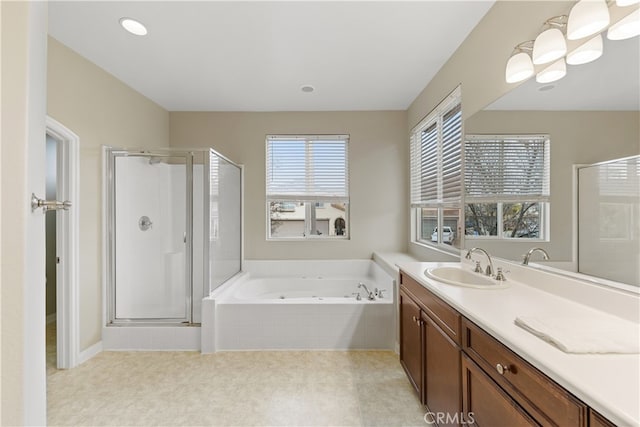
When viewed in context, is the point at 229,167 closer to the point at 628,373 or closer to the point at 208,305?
the point at 208,305

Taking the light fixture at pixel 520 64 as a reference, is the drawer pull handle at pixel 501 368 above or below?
below

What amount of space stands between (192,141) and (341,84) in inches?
83.1

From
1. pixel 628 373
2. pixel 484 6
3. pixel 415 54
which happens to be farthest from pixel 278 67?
pixel 628 373

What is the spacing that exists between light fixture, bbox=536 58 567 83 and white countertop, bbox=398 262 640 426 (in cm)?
103

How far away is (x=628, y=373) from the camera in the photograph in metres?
0.73

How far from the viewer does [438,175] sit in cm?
281

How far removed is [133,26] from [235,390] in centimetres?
268

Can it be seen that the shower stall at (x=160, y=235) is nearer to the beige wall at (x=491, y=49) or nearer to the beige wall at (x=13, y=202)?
the beige wall at (x=13, y=202)

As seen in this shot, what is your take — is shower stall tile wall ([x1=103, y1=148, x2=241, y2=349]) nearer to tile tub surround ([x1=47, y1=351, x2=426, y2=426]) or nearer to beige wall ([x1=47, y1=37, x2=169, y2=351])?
beige wall ([x1=47, y1=37, x2=169, y2=351])

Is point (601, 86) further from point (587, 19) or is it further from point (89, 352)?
point (89, 352)

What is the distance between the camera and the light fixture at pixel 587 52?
1.17 meters

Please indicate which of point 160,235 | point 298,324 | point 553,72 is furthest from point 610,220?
point 160,235

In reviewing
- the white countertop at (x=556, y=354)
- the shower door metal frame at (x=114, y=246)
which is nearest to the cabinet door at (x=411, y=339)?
the white countertop at (x=556, y=354)

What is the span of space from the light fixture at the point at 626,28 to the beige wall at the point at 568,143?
27 centimetres
